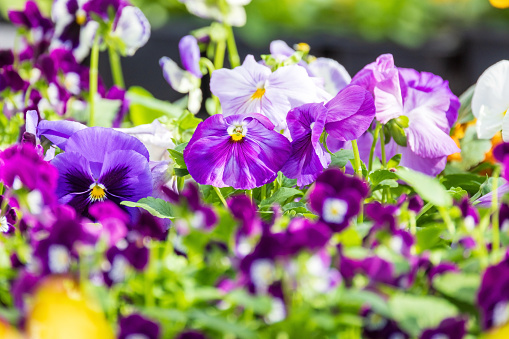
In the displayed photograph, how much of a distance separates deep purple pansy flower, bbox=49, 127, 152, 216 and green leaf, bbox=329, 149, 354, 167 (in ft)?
0.60

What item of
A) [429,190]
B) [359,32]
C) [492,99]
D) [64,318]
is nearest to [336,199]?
[429,190]

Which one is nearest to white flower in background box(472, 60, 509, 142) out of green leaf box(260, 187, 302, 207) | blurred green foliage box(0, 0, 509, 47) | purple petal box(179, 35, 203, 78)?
green leaf box(260, 187, 302, 207)

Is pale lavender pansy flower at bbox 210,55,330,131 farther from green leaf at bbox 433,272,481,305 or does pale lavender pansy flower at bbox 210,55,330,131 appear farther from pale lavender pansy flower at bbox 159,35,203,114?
green leaf at bbox 433,272,481,305

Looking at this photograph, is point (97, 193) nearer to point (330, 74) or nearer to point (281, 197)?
point (281, 197)

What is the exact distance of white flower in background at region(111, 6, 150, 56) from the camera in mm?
891

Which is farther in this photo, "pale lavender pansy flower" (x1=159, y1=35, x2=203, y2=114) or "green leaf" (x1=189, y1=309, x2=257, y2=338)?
"pale lavender pansy flower" (x1=159, y1=35, x2=203, y2=114)

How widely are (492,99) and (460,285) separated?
416 millimetres

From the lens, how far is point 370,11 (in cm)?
454

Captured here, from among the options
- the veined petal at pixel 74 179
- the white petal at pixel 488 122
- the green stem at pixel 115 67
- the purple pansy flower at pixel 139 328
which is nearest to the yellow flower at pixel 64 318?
the purple pansy flower at pixel 139 328

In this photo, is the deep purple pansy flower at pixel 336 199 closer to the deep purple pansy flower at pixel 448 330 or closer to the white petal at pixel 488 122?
the deep purple pansy flower at pixel 448 330

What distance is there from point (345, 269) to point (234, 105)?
1.23ft

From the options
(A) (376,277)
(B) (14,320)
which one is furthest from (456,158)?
(B) (14,320)

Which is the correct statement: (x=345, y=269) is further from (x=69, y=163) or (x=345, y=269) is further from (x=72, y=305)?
(x=69, y=163)

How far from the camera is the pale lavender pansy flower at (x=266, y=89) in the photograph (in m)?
0.66
